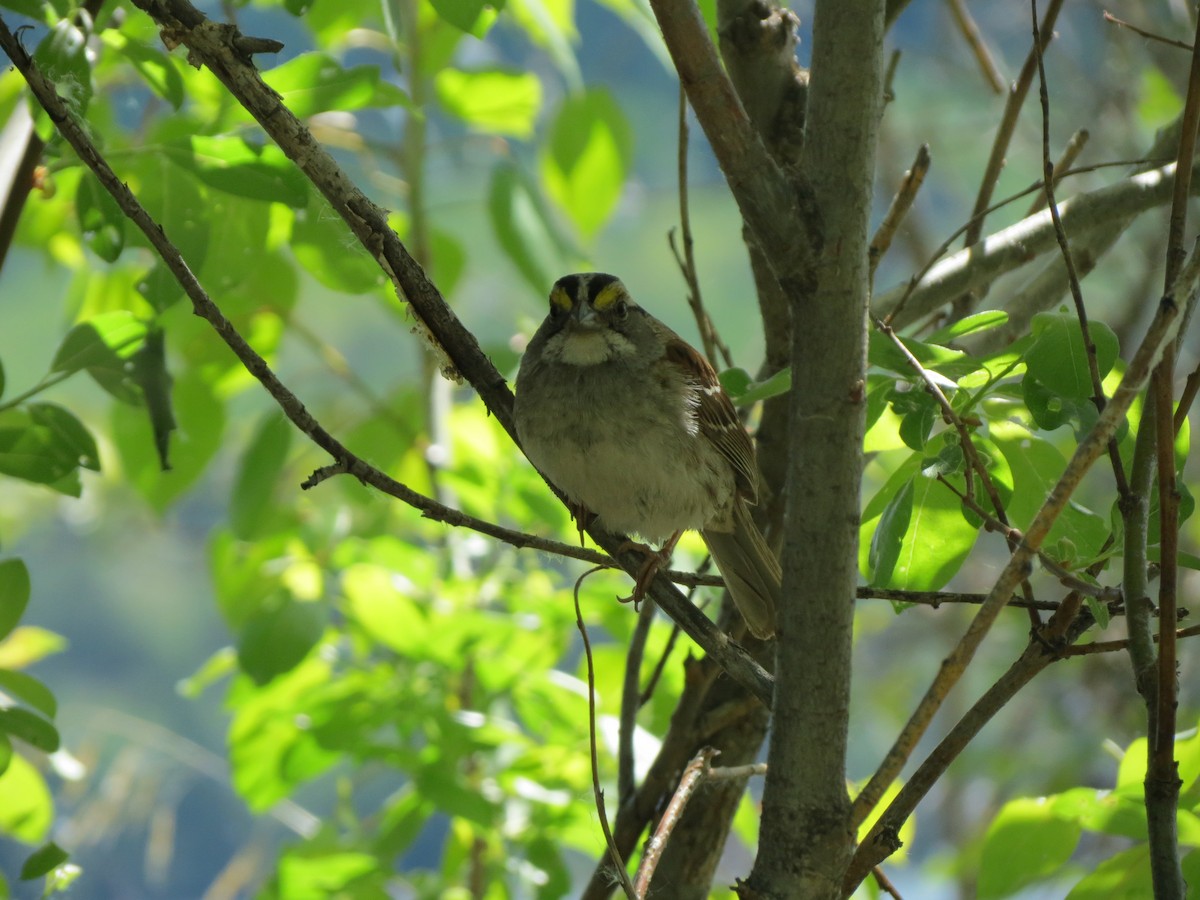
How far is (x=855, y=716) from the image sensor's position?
22.4 feet

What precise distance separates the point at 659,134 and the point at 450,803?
19.7 feet

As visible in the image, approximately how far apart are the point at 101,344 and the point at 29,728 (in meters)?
0.55

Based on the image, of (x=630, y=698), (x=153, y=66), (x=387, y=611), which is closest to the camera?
(x=153, y=66)

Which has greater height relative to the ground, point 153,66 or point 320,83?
point 320,83

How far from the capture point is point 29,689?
1.70 metres

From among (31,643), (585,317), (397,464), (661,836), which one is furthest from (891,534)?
(31,643)

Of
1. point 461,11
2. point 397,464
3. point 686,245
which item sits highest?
point 686,245

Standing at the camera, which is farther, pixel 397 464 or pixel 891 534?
pixel 397 464

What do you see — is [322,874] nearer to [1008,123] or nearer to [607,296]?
[607,296]

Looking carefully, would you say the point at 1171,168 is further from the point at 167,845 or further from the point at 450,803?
the point at 167,845

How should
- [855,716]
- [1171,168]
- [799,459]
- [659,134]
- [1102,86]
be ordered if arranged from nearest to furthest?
[799,459], [1171,168], [1102,86], [855,716], [659,134]

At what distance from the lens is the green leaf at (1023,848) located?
146cm

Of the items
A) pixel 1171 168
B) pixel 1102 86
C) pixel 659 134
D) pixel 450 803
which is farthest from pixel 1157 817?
pixel 659 134

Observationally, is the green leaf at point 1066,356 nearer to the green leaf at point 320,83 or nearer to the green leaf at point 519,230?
the green leaf at point 320,83
